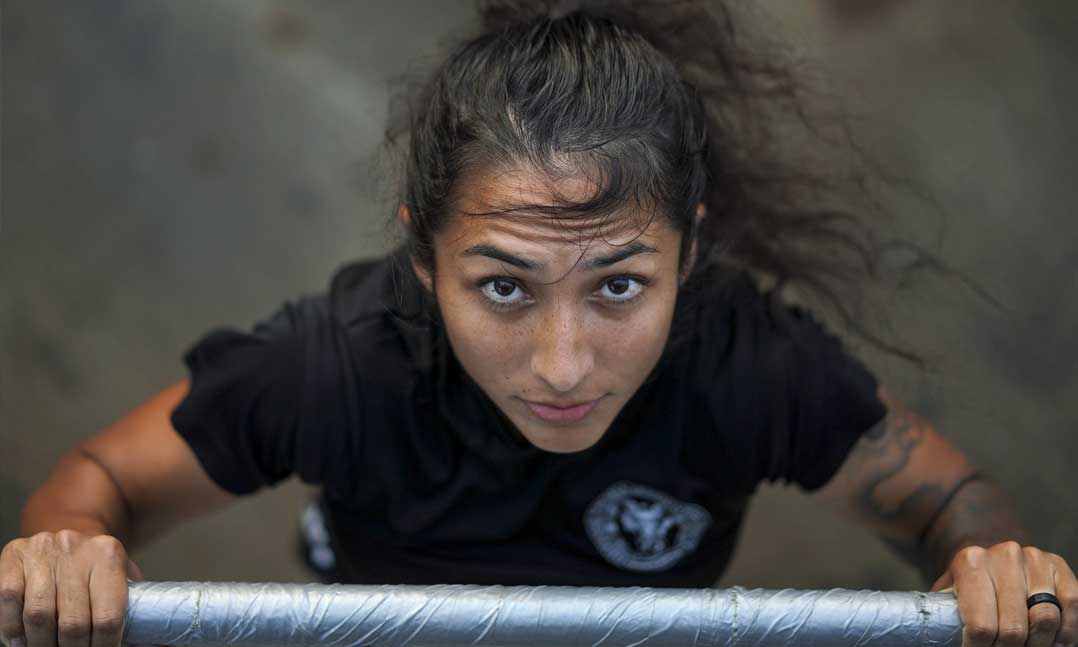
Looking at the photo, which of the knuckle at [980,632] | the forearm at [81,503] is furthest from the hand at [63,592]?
the knuckle at [980,632]

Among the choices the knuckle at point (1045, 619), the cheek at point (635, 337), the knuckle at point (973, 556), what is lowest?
the knuckle at point (1045, 619)

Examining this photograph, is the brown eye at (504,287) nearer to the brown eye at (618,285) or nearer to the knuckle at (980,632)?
the brown eye at (618,285)

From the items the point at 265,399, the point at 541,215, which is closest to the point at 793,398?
the point at 541,215

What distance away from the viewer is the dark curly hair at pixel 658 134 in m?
0.97

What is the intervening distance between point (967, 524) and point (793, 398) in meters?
0.19

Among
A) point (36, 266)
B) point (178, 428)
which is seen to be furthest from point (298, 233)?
point (178, 428)

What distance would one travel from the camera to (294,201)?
213 centimetres

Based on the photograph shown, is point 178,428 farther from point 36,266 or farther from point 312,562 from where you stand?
point 36,266

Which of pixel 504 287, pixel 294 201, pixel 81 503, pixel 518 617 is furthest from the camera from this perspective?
pixel 294 201

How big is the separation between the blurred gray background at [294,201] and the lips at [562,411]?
41.8 inches

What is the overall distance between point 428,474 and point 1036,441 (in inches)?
46.4

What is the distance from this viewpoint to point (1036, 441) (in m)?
2.03

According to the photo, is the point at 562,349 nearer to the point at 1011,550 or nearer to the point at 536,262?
the point at 536,262

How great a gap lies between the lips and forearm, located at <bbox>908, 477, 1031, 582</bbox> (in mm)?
370
